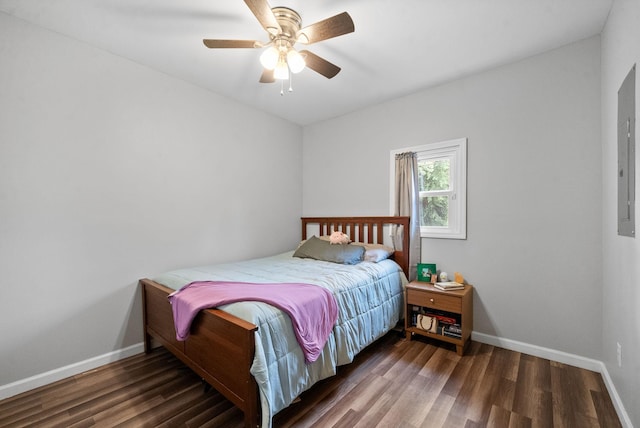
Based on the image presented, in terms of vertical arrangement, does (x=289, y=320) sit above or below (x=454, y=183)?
below

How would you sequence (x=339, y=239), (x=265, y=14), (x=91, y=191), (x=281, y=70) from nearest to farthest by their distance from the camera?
(x=265, y=14) < (x=281, y=70) < (x=91, y=191) < (x=339, y=239)

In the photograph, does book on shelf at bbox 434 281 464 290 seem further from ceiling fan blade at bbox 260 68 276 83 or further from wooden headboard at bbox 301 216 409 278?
ceiling fan blade at bbox 260 68 276 83

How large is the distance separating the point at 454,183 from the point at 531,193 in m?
0.65

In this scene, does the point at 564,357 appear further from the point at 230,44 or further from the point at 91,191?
the point at 91,191

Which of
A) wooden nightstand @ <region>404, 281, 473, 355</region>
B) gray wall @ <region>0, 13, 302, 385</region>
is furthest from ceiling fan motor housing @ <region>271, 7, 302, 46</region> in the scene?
wooden nightstand @ <region>404, 281, 473, 355</region>

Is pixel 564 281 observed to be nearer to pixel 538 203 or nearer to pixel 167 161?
pixel 538 203

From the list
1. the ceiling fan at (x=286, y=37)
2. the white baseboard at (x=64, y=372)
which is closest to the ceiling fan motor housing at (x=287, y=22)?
the ceiling fan at (x=286, y=37)

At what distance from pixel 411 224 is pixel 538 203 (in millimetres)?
1107

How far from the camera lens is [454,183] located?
2.85 meters

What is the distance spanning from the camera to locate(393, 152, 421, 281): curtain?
9.86ft

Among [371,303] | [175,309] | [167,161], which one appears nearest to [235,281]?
[175,309]

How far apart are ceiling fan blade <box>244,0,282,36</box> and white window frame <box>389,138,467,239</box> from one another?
198cm

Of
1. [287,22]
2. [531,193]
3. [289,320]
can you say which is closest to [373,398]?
[289,320]

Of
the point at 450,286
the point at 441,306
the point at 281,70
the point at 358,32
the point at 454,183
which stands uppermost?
the point at 358,32
